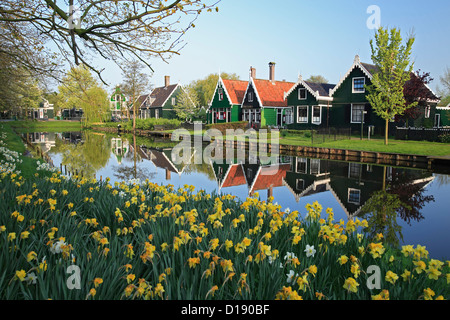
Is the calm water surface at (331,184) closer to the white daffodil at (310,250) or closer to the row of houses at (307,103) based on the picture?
the white daffodil at (310,250)

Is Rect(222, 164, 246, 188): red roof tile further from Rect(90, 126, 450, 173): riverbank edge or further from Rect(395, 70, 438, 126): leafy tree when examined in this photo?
Rect(395, 70, 438, 126): leafy tree

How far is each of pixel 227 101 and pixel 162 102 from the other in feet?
68.5

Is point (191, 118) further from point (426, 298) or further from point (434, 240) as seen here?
point (426, 298)

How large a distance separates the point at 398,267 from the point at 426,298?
44.4 inches

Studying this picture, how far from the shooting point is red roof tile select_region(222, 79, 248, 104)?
44219 millimetres

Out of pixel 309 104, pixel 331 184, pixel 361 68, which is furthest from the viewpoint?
pixel 309 104

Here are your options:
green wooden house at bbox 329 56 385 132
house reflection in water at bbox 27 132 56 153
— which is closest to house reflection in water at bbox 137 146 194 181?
house reflection in water at bbox 27 132 56 153

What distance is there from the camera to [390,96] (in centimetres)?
2453

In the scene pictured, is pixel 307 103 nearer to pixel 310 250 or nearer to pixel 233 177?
pixel 233 177

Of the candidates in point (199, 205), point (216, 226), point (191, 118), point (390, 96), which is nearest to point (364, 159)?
point (390, 96)

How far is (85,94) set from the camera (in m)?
8.59

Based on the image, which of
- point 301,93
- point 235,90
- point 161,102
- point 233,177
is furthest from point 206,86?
point 233,177

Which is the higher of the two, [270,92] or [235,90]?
[235,90]
